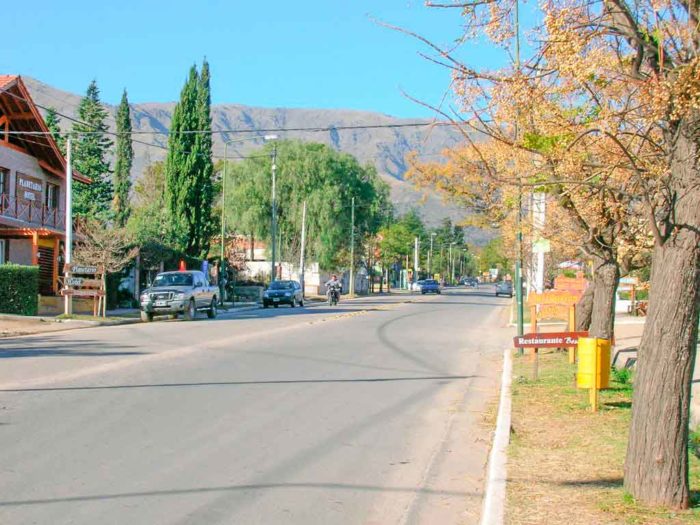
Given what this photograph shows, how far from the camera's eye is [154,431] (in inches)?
375

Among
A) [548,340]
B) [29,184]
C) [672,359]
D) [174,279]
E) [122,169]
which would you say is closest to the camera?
[672,359]

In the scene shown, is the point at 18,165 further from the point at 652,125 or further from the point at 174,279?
the point at 652,125

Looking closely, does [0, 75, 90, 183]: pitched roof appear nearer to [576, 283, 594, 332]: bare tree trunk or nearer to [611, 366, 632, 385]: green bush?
[576, 283, 594, 332]: bare tree trunk

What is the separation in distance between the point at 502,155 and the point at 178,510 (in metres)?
7.52

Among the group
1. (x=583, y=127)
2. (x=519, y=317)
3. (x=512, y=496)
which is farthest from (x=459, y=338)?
(x=512, y=496)

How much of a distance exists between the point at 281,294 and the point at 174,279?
14327mm

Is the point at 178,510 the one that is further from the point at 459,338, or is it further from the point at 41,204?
the point at 41,204

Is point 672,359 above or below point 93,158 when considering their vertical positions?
below

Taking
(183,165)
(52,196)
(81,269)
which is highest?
(183,165)

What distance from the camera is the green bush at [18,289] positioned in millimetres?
28500

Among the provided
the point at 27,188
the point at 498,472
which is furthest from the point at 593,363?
the point at 27,188

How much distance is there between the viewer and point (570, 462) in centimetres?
832

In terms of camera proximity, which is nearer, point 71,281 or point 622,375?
point 622,375

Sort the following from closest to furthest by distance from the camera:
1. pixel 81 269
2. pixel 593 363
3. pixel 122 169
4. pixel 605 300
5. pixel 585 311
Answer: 1. pixel 593 363
2. pixel 605 300
3. pixel 585 311
4. pixel 81 269
5. pixel 122 169
